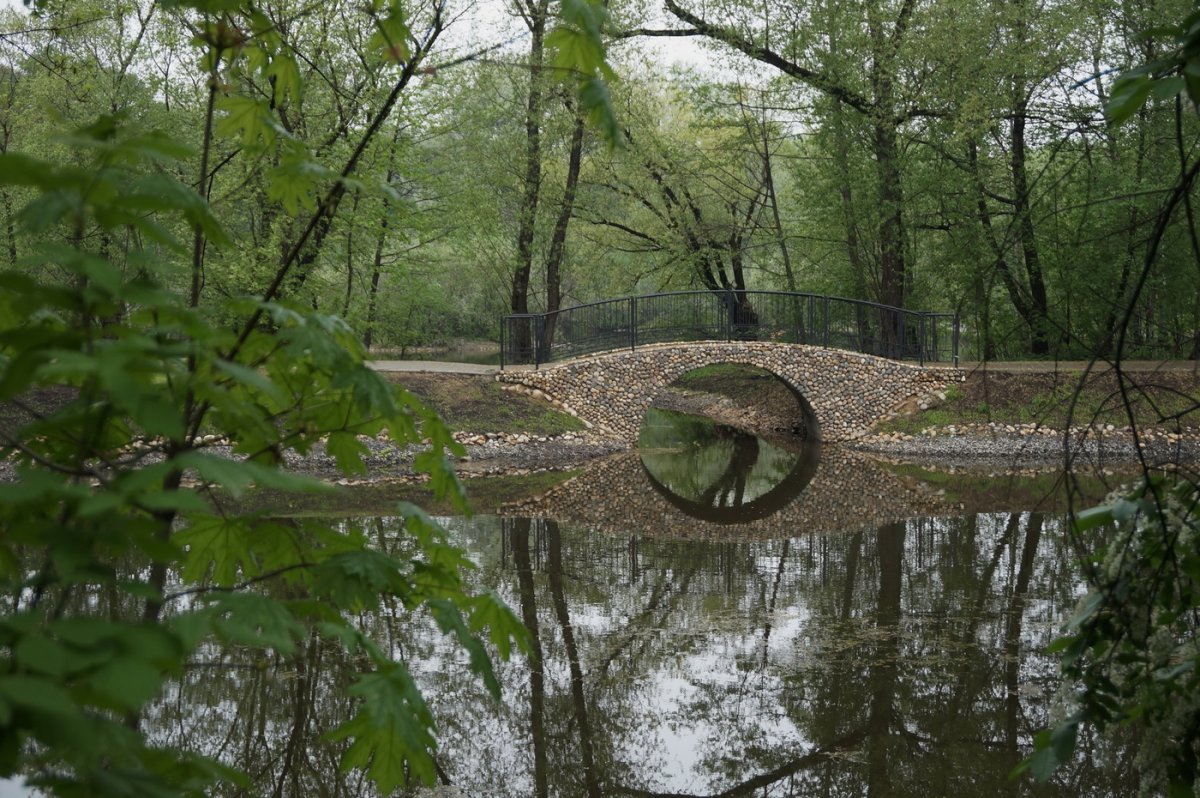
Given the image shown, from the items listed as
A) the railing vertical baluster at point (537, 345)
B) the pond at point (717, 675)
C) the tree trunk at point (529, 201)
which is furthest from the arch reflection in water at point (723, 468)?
the tree trunk at point (529, 201)

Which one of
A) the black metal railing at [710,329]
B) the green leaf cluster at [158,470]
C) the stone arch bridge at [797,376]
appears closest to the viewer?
the green leaf cluster at [158,470]

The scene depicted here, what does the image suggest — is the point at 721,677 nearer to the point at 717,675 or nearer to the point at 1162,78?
the point at 717,675

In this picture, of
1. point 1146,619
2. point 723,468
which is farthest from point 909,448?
point 1146,619

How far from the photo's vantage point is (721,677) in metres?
6.05

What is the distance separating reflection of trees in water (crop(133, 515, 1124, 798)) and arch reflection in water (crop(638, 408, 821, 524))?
397 cm

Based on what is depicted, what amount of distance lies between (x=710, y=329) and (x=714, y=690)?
14.1m

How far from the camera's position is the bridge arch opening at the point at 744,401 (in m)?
22.0

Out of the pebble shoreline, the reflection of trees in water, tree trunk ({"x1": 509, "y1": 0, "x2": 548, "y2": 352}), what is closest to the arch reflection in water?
the pebble shoreline

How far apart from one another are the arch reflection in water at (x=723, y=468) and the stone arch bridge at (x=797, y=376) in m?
0.77

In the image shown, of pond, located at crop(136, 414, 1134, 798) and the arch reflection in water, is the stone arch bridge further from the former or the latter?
pond, located at crop(136, 414, 1134, 798)

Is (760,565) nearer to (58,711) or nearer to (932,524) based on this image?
(932,524)

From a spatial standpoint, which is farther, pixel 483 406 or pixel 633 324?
pixel 633 324

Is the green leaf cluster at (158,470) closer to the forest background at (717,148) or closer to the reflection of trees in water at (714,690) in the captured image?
the reflection of trees in water at (714,690)

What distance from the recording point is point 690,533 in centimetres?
1102
